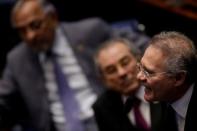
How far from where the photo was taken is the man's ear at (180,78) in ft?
4.76

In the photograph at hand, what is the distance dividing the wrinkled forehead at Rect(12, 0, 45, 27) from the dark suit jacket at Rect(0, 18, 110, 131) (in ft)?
0.51

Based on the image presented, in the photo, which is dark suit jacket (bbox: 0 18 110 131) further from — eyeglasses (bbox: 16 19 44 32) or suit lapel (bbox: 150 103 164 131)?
suit lapel (bbox: 150 103 164 131)

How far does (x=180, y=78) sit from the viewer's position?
1.46 meters

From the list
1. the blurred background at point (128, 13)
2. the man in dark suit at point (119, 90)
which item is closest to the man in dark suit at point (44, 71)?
the blurred background at point (128, 13)

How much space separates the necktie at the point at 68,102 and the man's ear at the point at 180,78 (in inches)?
45.7

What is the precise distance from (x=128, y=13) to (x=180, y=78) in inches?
63.7

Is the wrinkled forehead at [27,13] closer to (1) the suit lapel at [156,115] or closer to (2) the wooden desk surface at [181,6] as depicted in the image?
(2) the wooden desk surface at [181,6]

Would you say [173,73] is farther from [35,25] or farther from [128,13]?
[128,13]

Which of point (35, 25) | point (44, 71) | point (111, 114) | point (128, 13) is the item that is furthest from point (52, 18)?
point (111, 114)

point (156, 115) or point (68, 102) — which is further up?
point (156, 115)

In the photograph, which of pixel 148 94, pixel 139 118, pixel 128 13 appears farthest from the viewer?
pixel 128 13

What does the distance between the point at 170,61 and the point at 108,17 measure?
1.71 metres

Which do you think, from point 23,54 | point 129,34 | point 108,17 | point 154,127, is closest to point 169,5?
point 129,34

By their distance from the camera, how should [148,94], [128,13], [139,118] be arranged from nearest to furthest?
[148,94]
[139,118]
[128,13]
